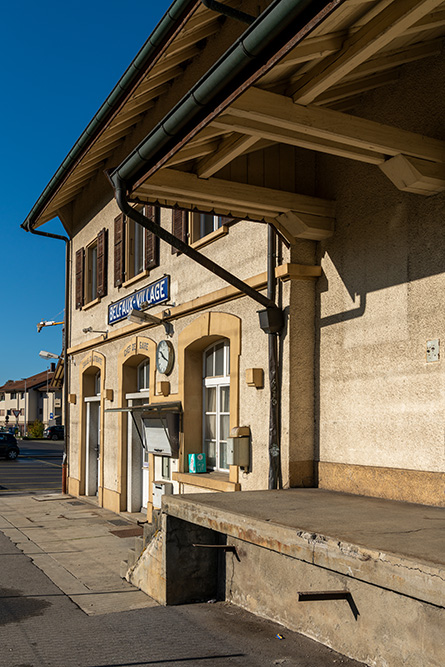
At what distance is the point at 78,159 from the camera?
13.3 metres

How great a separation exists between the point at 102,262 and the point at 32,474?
1370cm

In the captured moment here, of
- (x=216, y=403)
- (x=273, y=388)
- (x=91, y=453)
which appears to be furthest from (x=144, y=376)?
(x=273, y=388)

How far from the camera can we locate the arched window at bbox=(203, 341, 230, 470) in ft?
32.1

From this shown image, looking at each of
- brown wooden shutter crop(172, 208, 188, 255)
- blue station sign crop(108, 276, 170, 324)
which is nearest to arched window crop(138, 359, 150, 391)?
blue station sign crop(108, 276, 170, 324)

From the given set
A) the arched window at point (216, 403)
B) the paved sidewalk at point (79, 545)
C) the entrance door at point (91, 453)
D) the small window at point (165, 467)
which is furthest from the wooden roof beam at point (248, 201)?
the entrance door at point (91, 453)

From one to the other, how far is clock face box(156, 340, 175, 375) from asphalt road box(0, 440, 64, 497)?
8953 mm

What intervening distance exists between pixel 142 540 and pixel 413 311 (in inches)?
151

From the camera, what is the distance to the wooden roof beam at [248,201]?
22.2 ft

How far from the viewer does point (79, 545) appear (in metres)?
10.4

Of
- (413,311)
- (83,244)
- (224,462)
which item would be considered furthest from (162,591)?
(83,244)

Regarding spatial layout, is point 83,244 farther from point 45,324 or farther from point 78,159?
point 45,324

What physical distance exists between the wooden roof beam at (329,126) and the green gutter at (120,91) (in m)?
3.84

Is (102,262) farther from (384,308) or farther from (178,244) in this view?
(384,308)

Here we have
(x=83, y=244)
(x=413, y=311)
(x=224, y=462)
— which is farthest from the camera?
(x=83, y=244)
